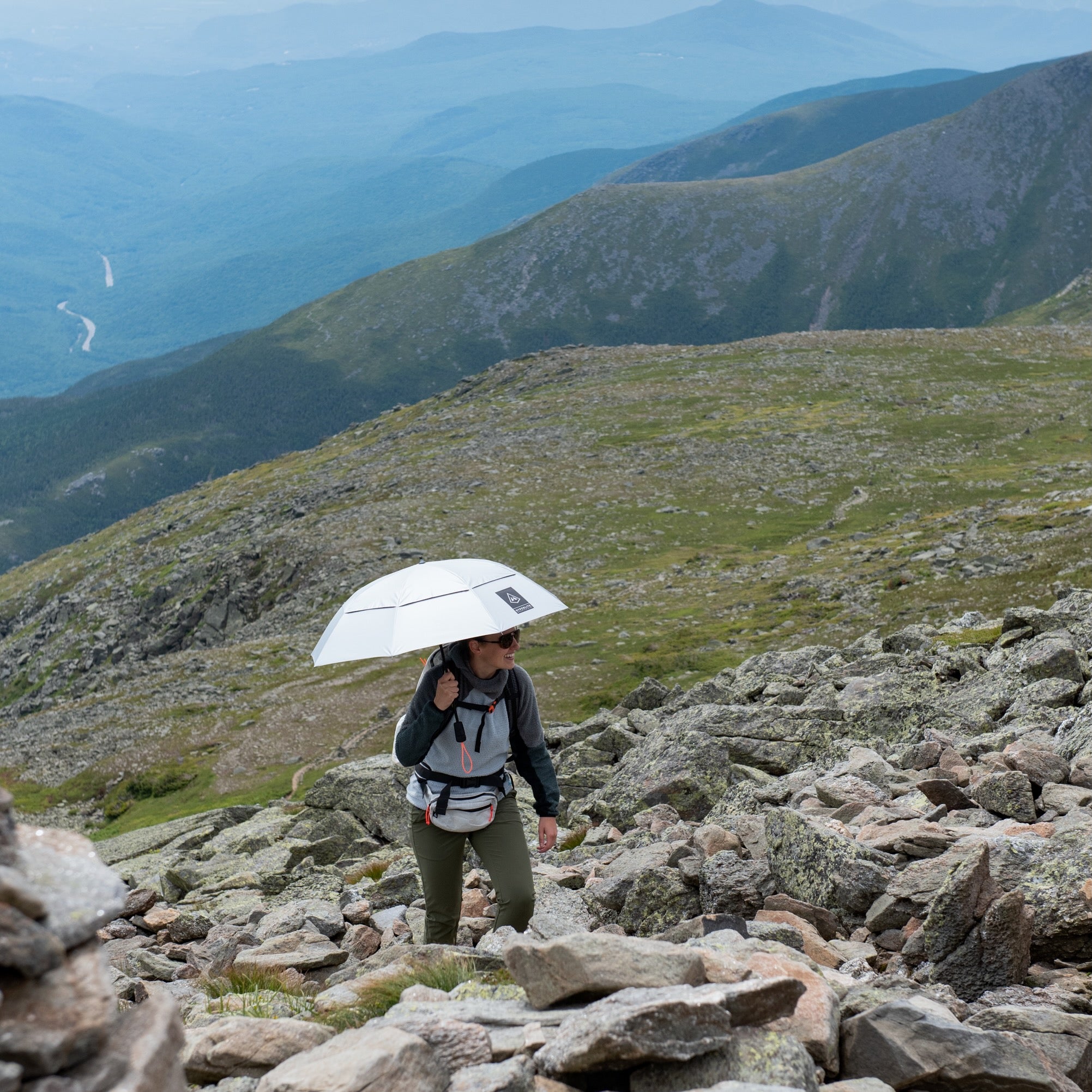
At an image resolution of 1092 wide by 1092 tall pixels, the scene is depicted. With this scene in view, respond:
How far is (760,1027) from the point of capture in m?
6.64

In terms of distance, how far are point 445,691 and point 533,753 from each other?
1.57 m

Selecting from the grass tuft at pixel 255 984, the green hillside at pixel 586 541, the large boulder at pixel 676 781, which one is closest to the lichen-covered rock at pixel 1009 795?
the large boulder at pixel 676 781

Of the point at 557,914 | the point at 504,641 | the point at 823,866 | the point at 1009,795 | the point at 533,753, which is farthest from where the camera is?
the point at 1009,795

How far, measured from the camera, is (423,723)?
1039cm

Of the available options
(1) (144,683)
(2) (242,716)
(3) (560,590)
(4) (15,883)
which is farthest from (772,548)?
(4) (15,883)

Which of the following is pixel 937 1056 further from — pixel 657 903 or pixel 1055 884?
pixel 657 903

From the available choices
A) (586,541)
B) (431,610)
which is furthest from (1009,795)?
(586,541)

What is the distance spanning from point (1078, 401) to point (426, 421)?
279 ft

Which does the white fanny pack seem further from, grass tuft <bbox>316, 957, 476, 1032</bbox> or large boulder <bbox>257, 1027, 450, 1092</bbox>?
large boulder <bbox>257, 1027, 450, 1092</bbox>

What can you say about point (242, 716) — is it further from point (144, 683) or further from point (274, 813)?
point (274, 813)

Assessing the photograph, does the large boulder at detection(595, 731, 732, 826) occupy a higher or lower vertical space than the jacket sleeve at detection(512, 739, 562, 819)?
lower

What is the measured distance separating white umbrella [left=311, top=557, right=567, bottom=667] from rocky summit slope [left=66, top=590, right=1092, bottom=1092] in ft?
9.98

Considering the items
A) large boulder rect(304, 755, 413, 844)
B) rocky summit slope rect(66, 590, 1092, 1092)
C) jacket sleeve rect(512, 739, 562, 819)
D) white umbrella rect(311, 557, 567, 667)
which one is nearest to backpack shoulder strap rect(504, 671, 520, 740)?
jacket sleeve rect(512, 739, 562, 819)

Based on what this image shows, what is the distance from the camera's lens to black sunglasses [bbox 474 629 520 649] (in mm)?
10430
